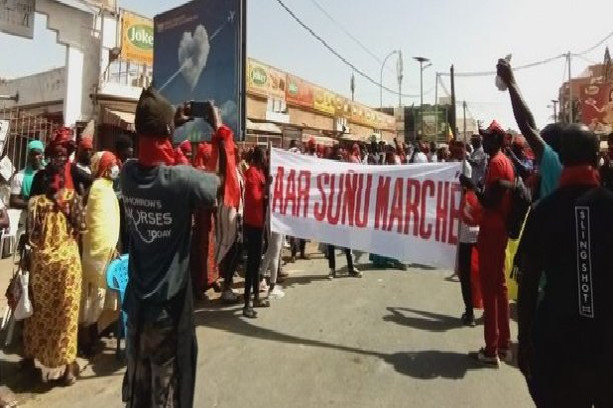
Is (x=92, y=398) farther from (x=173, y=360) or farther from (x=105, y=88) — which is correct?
(x=105, y=88)

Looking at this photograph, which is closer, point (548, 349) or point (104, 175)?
point (548, 349)

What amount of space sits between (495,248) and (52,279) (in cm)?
367

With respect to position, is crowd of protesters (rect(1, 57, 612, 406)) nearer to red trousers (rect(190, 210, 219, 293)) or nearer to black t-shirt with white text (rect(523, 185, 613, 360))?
black t-shirt with white text (rect(523, 185, 613, 360))

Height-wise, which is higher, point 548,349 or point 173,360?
point 548,349

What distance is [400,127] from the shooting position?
5759 cm

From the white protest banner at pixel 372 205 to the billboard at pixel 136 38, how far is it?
10932 millimetres

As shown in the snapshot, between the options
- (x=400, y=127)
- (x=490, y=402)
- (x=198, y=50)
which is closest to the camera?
(x=490, y=402)

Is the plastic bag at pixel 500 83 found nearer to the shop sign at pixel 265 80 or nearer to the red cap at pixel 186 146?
the red cap at pixel 186 146

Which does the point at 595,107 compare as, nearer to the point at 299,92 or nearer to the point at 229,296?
the point at 299,92

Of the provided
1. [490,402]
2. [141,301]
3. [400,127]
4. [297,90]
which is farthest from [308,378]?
[400,127]

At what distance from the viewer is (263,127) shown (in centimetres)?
2106

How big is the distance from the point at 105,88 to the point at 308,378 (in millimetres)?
13165

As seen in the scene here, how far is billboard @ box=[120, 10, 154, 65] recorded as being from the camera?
15328 mm

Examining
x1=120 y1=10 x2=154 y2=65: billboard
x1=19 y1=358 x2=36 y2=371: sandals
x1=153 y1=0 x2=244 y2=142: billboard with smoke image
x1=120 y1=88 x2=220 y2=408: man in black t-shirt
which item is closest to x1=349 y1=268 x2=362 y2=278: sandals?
x1=153 y1=0 x2=244 y2=142: billboard with smoke image
